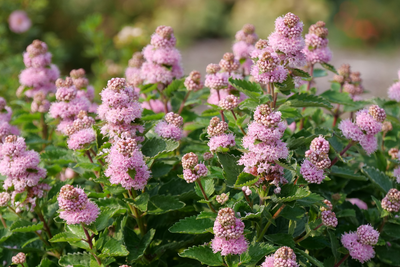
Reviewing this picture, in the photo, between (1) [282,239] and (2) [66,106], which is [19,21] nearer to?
(2) [66,106]

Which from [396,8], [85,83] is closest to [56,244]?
[85,83]

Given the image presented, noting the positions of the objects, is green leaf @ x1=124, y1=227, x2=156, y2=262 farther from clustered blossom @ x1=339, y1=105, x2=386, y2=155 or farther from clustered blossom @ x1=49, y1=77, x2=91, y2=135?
clustered blossom @ x1=339, y1=105, x2=386, y2=155

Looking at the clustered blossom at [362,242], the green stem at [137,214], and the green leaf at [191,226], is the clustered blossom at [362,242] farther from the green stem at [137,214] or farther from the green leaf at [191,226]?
the green stem at [137,214]

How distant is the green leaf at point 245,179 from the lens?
5.78 feet

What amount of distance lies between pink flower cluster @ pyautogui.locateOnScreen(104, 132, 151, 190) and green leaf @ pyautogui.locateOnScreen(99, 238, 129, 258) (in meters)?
0.28

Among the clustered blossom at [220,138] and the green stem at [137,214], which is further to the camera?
the green stem at [137,214]

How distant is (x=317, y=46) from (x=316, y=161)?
3.44ft

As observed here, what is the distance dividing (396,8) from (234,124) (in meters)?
13.5

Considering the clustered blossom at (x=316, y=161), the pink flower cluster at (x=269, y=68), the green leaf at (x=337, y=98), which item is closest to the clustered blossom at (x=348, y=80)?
the green leaf at (x=337, y=98)

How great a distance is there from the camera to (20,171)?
209 cm

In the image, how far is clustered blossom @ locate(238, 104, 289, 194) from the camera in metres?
1.71

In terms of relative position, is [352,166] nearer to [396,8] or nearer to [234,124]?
[234,124]

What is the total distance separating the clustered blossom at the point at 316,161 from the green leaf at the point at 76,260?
1.22m

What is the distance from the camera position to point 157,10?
46.5 ft
